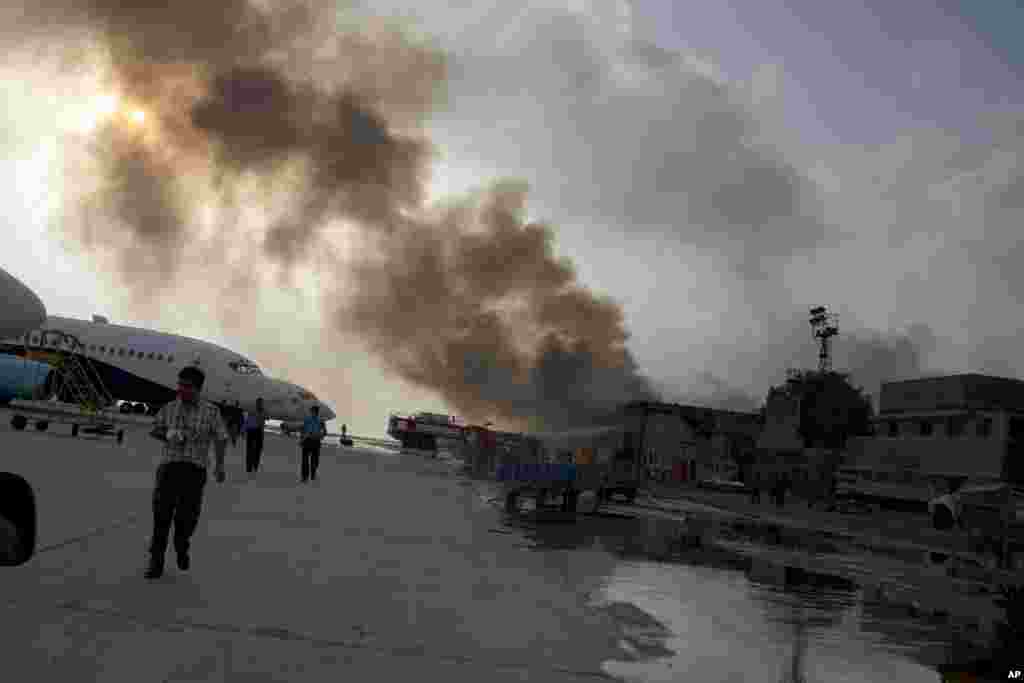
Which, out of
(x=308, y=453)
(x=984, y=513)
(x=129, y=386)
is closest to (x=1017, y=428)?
(x=984, y=513)

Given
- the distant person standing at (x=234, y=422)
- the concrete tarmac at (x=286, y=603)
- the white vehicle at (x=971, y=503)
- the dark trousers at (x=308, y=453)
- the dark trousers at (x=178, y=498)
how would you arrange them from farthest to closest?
the distant person standing at (x=234, y=422), the white vehicle at (x=971, y=503), the dark trousers at (x=308, y=453), the dark trousers at (x=178, y=498), the concrete tarmac at (x=286, y=603)

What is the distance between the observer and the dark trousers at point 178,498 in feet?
29.6

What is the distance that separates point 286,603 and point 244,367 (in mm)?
39150

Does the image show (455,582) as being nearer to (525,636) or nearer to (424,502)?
(525,636)

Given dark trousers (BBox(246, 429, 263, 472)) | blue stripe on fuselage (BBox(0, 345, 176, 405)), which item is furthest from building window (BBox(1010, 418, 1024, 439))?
dark trousers (BBox(246, 429, 263, 472))

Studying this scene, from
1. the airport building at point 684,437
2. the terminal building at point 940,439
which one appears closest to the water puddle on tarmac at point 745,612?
the terminal building at point 940,439

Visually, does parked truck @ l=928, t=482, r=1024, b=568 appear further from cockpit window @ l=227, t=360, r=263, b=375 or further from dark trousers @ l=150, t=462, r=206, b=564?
cockpit window @ l=227, t=360, r=263, b=375

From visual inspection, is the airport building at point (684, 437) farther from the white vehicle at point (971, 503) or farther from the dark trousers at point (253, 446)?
the dark trousers at point (253, 446)

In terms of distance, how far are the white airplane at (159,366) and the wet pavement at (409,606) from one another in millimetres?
27762

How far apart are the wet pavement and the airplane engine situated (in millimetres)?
16133

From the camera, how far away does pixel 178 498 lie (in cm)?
923

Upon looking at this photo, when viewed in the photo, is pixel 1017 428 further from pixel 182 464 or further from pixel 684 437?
pixel 182 464

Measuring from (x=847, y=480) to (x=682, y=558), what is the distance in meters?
42.3

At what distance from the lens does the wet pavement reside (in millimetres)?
6512
